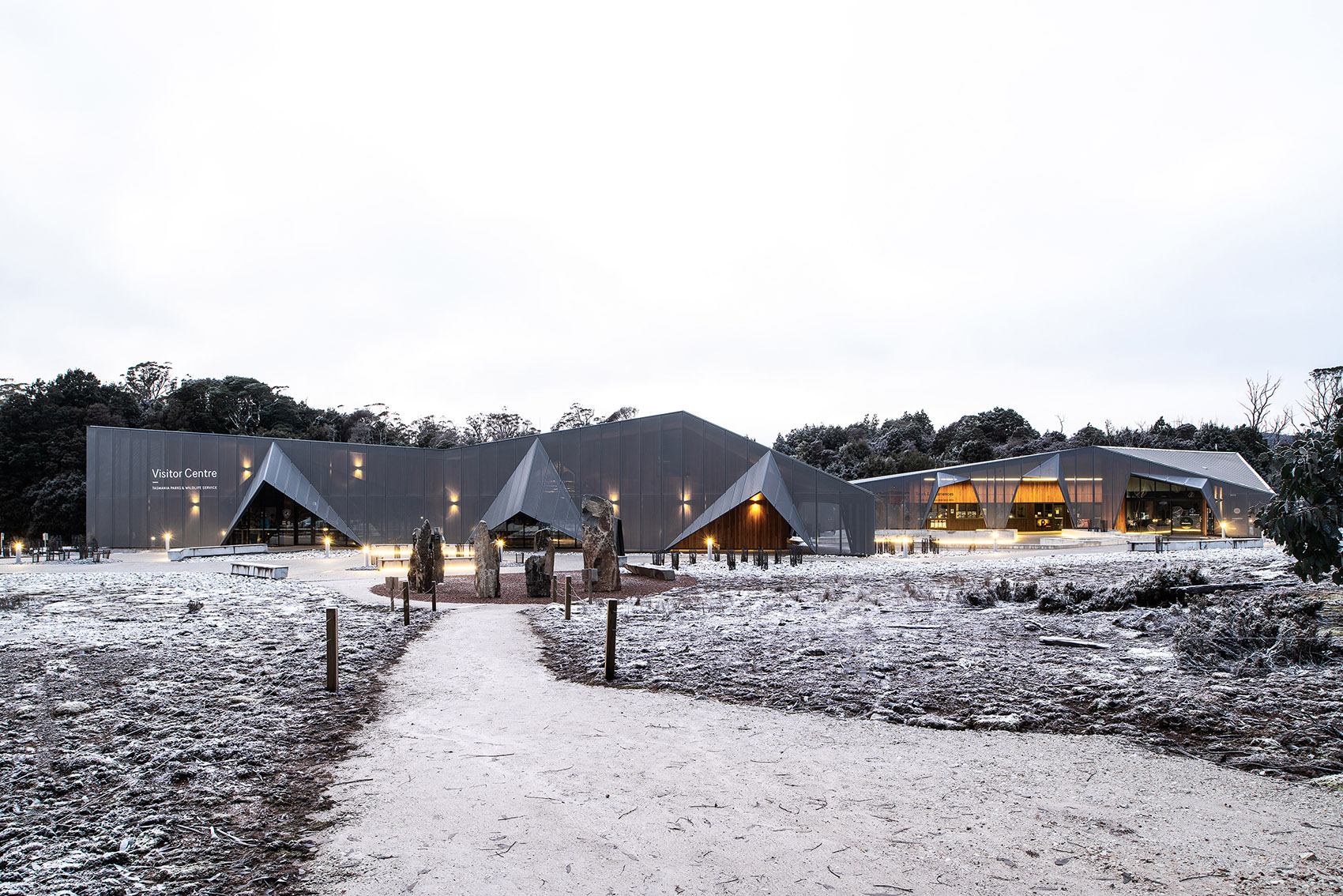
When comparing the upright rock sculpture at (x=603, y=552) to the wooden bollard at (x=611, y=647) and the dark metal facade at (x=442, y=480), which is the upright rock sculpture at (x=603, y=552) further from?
the dark metal facade at (x=442, y=480)

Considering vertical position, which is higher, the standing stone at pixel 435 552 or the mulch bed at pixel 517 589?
the standing stone at pixel 435 552

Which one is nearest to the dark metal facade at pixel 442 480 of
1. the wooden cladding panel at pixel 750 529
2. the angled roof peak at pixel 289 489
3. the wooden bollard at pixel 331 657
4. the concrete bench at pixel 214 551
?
the angled roof peak at pixel 289 489

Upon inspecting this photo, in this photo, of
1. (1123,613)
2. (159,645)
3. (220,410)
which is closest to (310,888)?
(159,645)

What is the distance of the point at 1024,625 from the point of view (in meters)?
11.5

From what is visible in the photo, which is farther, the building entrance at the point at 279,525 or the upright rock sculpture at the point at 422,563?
the building entrance at the point at 279,525

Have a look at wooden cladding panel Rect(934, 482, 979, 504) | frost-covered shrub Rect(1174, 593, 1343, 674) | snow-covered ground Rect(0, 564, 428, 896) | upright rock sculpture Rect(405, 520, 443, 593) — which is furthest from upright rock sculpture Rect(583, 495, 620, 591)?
wooden cladding panel Rect(934, 482, 979, 504)

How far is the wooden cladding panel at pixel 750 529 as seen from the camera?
2792 centimetres

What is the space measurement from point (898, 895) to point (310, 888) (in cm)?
309

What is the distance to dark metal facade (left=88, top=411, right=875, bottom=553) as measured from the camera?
93.5 feet

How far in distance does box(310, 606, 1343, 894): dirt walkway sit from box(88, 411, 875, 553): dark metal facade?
70.6 ft

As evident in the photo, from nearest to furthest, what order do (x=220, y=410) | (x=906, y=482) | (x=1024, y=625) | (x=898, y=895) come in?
(x=898, y=895), (x=1024, y=625), (x=906, y=482), (x=220, y=410)

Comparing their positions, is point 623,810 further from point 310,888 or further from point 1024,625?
point 1024,625

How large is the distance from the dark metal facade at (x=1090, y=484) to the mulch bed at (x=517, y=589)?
26.6 m

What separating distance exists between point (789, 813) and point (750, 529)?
23.5 m
